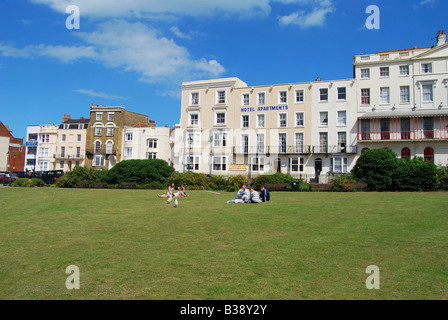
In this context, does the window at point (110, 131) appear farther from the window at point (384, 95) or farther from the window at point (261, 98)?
the window at point (384, 95)

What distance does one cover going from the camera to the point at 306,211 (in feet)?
53.0

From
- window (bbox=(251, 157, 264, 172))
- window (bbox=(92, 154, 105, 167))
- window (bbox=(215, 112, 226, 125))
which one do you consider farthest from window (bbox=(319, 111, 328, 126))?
window (bbox=(92, 154, 105, 167))

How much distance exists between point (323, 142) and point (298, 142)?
3.25 m

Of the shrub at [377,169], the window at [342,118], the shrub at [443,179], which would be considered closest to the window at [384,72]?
the window at [342,118]

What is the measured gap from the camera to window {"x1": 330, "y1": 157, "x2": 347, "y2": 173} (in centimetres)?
4381

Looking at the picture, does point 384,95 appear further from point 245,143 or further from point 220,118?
point 220,118

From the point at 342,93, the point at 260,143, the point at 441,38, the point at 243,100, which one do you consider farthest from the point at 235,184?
the point at 441,38

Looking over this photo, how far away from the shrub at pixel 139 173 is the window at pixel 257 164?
Result: 11383 mm

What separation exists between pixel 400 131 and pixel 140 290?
42045 mm

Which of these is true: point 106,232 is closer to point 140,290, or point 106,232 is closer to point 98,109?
point 140,290

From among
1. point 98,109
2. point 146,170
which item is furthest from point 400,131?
point 98,109

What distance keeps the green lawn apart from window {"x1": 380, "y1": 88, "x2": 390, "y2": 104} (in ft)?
102

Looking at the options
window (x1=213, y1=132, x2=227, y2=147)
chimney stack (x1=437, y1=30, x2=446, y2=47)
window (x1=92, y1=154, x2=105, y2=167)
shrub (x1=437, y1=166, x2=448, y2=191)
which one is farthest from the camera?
window (x1=92, y1=154, x2=105, y2=167)

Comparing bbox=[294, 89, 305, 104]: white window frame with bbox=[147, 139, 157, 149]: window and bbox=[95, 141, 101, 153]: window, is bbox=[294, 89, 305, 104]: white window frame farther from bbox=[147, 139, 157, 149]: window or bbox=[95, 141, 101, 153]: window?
bbox=[95, 141, 101, 153]: window
